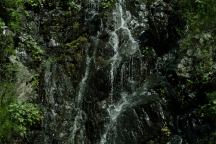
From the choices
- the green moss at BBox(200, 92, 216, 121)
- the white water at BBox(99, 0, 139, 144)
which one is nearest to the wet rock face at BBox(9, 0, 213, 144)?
the white water at BBox(99, 0, 139, 144)

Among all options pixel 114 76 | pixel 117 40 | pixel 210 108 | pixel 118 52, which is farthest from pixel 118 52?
pixel 210 108

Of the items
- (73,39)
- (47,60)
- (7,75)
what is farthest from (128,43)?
(7,75)

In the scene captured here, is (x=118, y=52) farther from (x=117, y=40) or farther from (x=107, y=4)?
(x=107, y=4)

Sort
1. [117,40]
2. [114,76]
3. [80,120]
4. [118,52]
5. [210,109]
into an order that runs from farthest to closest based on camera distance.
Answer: [117,40], [118,52], [114,76], [80,120], [210,109]

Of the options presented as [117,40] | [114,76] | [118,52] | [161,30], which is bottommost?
[114,76]

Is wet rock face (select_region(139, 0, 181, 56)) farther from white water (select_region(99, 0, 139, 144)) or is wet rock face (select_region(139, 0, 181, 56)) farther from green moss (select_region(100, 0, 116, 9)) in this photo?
green moss (select_region(100, 0, 116, 9))

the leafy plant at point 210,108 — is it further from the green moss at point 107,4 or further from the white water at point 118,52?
the green moss at point 107,4

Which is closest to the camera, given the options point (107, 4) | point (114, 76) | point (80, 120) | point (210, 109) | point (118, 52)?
point (210, 109)

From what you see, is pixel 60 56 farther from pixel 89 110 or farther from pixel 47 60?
pixel 89 110

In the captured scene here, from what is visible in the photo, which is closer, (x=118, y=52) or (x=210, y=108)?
(x=210, y=108)

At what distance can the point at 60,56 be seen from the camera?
10.4 meters

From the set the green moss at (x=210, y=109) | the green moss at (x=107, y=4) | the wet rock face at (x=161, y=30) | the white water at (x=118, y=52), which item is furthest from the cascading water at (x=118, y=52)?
the green moss at (x=210, y=109)

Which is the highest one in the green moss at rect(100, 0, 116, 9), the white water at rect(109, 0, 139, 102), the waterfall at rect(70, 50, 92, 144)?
the green moss at rect(100, 0, 116, 9)

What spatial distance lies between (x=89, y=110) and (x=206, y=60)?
2.98 m
